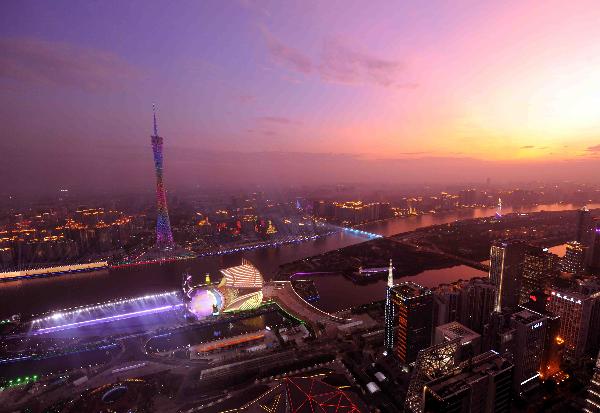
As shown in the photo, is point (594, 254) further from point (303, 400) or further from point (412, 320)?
point (303, 400)

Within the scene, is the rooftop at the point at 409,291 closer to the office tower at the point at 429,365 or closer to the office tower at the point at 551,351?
the office tower at the point at 429,365

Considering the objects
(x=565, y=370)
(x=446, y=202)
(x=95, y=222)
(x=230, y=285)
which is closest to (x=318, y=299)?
(x=230, y=285)

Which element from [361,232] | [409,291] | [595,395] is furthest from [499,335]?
[361,232]

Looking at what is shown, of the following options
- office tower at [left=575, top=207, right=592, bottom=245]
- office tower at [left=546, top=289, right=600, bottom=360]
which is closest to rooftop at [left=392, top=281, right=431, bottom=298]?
office tower at [left=546, top=289, right=600, bottom=360]

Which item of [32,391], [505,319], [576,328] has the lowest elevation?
[32,391]

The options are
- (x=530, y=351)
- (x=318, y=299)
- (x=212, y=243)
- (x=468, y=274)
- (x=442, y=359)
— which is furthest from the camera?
(x=212, y=243)

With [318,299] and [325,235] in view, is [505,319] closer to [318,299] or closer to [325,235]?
[318,299]
